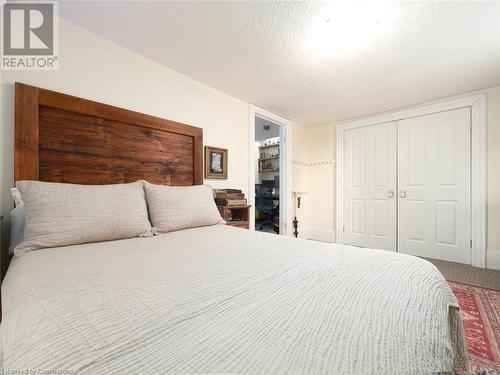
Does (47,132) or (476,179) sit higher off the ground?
(47,132)

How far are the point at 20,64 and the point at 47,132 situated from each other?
491mm

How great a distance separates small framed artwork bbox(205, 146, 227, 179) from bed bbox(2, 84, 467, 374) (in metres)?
1.51

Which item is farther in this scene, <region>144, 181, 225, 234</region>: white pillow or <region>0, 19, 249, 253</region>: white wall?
<region>144, 181, 225, 234</region>: white pillow

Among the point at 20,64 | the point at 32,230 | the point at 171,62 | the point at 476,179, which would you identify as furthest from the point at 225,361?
the point at 476,179

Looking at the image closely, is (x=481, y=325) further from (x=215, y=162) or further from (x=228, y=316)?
(x=215, y=162)

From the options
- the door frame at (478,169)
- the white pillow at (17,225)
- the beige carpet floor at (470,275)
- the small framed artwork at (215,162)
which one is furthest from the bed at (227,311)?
the door frame at (478,169)

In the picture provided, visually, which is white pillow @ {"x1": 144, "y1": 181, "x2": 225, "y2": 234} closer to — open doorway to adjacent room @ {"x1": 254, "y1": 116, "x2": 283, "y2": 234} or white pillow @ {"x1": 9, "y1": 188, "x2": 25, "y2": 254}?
white pillow @ {"x1": 9, "y1": 188, "x2": 25, "y2": 254}

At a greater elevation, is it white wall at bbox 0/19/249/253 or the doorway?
white wall at bbox 0/19/249/253

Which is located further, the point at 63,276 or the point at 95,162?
the point at 95,162

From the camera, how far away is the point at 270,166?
6.44 meters

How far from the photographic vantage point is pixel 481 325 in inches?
61.4

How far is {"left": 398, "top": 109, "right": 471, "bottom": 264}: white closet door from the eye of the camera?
295cm

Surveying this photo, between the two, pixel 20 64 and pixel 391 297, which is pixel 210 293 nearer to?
pixel 391 297

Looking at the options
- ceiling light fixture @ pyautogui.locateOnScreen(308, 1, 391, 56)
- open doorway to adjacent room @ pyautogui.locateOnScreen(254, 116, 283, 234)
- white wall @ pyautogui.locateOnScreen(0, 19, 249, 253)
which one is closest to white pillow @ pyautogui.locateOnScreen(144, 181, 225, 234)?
white wall @ pyautogui.locateOnScreen(0, 19, 249, 253)
